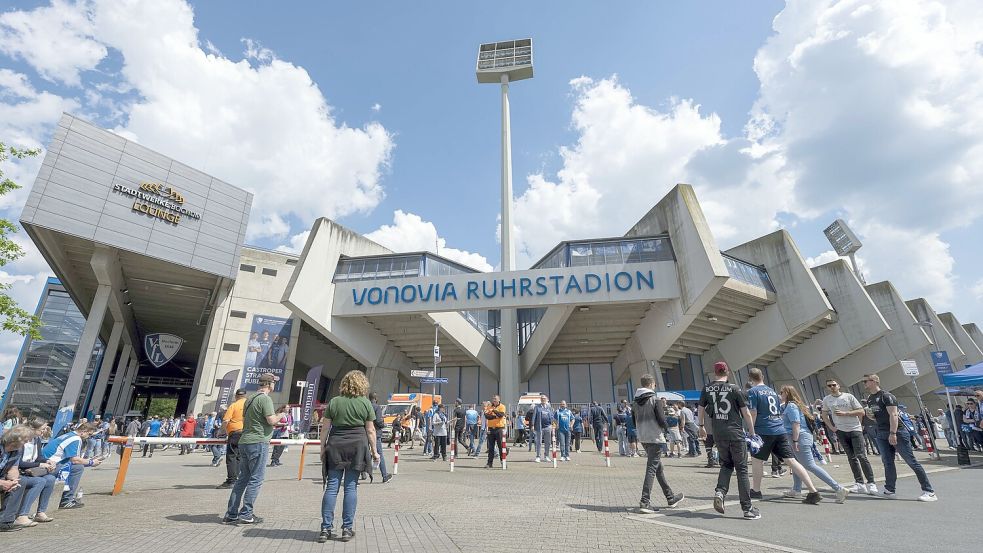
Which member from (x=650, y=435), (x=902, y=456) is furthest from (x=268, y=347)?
(x=902, y=456)

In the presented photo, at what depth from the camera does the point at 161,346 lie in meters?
29.5

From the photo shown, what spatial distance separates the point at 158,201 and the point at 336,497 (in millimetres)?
28761

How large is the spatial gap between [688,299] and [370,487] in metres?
18.5

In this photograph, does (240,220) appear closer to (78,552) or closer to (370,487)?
(370,487)

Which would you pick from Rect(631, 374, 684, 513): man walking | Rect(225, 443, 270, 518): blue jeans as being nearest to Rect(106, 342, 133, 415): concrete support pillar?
Rect(225, 443, 270, 518): blue jeans

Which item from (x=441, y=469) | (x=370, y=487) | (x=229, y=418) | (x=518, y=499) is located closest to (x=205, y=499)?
(x=229, y=418)

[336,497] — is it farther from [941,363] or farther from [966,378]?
[941,363]

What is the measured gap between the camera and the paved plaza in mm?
3775

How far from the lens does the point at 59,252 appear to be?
2517cm

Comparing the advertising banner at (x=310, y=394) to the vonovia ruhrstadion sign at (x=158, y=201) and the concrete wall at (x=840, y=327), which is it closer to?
the vonovia ruhrstadion sign at (x=158, y=201)

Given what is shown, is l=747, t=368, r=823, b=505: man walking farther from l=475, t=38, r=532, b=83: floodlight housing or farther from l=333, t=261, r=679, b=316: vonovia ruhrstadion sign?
l=475, t=38, r=532, b=83: floodlight housing

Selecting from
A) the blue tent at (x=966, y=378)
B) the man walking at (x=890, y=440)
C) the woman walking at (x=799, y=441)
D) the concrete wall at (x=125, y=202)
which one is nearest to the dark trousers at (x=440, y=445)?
the woman walking at (x=799, y=441)

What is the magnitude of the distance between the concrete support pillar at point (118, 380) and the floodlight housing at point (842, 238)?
2579 inches

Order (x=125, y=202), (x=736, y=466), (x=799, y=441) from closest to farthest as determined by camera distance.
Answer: (x=736, y=466), (x=799, y=441), (x=125, y=202)
